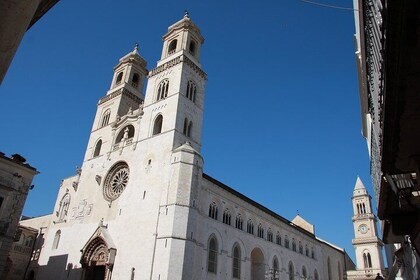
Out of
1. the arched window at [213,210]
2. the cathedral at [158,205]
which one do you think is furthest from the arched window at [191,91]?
the arched window at [213,210]

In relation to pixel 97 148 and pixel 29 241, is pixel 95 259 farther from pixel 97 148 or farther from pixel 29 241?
pixel 29 241

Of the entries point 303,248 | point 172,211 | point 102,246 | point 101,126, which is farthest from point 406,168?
point 303,248

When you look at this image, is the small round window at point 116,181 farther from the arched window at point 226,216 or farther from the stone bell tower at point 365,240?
the stone bell tower at point 365,240

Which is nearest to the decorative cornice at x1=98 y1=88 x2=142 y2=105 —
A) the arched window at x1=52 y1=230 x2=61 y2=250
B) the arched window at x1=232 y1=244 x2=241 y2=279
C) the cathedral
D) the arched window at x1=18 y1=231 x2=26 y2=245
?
the cathedral

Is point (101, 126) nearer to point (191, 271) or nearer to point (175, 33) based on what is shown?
point (175, 33)

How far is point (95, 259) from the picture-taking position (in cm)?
2888

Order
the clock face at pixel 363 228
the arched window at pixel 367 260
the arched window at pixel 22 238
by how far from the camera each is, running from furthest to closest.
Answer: the clock face at pixel 363 228
the arched window at pixel 367 260
the arched window at pixel 22 238

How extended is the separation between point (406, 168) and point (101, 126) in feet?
122

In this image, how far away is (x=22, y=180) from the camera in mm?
24109

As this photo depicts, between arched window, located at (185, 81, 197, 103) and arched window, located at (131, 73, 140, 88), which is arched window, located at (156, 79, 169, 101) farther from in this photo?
arched window, located at (131, 73, 140, 88)

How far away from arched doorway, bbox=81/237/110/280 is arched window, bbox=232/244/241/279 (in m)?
11.9

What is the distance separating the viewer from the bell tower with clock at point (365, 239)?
5141 cm

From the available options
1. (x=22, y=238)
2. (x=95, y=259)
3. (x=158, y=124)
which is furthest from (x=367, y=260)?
(x=22, y=238)

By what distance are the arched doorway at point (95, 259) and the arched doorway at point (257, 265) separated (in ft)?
52.8
